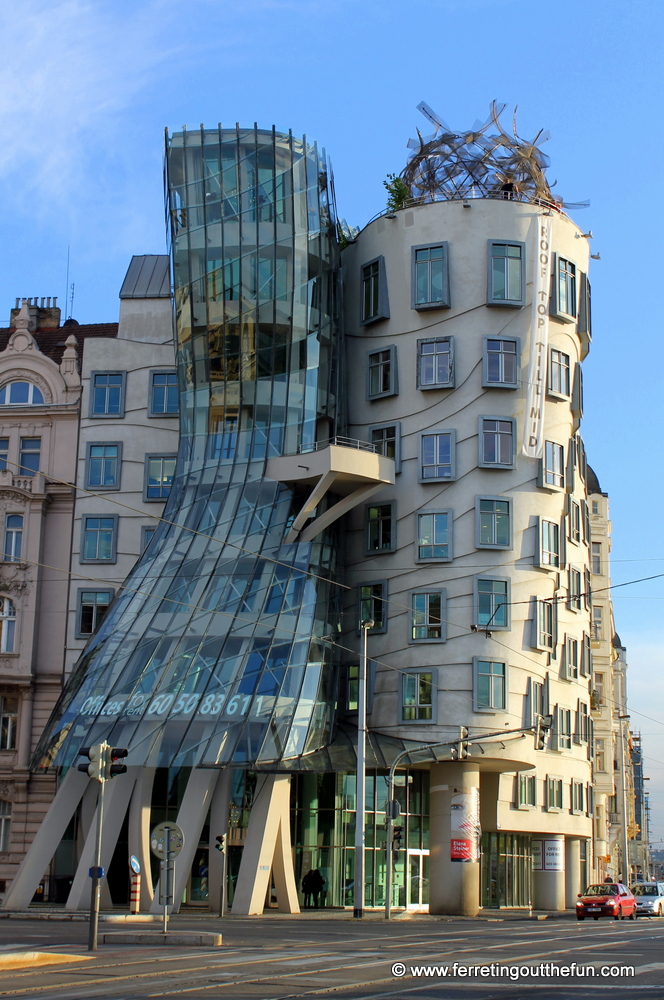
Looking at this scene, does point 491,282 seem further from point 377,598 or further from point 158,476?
point 158,476

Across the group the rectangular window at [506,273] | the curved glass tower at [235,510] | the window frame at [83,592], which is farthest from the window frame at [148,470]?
the rectangular window at [506,273]

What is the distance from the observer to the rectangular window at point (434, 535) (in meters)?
49.4

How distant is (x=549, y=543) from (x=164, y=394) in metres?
17.5

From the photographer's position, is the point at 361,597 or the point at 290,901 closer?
the point at 290,901

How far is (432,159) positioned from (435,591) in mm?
18863

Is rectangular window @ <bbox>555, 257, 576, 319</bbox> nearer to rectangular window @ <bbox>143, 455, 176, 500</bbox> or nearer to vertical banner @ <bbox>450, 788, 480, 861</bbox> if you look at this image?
rectangular window @ <bbox>143, 455, 176, 500</bbox>

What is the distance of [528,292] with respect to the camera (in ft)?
169

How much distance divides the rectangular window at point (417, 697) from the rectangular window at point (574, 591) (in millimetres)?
8319

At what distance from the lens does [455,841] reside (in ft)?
153

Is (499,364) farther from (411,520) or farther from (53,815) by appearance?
(53,815)

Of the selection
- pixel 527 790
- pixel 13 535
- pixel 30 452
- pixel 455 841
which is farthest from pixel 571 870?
pixel 30 452

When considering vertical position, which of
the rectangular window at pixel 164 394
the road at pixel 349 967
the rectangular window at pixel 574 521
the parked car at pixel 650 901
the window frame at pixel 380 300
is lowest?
the parked car at pixel 650 901

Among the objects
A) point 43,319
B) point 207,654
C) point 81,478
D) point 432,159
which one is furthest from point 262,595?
point 43,319

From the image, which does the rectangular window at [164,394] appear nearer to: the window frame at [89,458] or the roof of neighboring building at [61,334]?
the window frame at [89,458]
